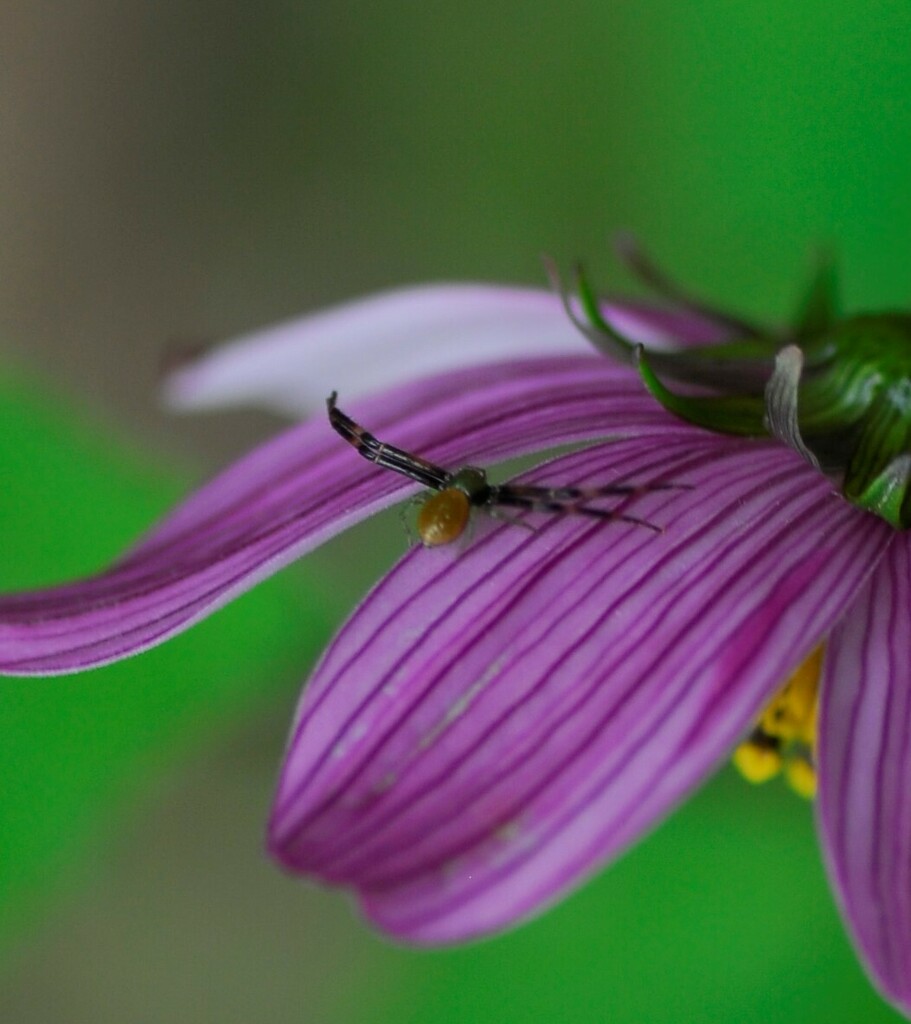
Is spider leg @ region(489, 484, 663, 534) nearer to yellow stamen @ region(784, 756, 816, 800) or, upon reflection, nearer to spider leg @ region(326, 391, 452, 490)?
spider leg @ region(326, 391, 452, 490)

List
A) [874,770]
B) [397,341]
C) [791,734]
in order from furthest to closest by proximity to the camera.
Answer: [397,341], [791,734], [874,770]

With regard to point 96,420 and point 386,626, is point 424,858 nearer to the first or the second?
point 386,626

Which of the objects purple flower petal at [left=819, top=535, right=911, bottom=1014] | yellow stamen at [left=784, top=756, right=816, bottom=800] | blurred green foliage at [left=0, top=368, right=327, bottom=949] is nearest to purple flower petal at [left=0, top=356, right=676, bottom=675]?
purple flower petal at [left=819, top=535, right=911, bottom=1014]

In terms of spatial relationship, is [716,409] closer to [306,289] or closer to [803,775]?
[803,775]

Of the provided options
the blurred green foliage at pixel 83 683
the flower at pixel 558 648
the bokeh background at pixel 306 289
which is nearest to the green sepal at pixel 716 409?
the flower at pixel 558 648

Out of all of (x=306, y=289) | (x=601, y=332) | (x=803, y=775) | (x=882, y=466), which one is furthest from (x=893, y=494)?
(x=306, y=289)

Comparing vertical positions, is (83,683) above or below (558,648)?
above

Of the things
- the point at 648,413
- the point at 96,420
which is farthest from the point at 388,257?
the point at 648,413
